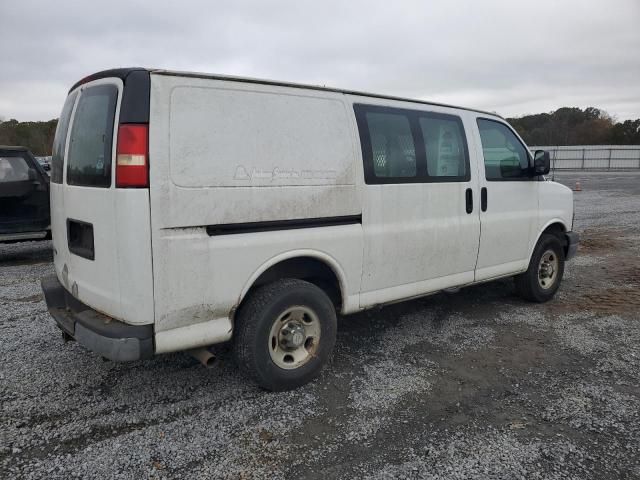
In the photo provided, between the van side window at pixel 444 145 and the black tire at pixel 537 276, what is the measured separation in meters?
1.64

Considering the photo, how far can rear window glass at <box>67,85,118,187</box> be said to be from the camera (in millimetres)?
3045

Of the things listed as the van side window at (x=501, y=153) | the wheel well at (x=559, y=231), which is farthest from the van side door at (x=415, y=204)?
the wheel well at (x=559, y=231)

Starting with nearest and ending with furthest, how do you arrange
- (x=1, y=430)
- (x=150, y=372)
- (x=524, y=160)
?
(x=1, y=430) < (x=150, y=372) < (x=524, y=160)

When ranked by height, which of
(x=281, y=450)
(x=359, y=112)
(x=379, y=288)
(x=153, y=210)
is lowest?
(x=281, y=450)

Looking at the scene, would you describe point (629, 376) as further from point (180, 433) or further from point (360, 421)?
point (180, 433)

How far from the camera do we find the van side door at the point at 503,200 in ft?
16.4

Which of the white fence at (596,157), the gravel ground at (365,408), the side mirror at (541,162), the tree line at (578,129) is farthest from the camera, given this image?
the tree line at (578,129)

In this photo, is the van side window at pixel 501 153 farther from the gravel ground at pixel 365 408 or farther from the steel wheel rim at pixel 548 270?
the gravel ground at pixel 365 408

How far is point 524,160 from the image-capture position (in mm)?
5488

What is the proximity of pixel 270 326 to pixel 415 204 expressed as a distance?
1685 mm

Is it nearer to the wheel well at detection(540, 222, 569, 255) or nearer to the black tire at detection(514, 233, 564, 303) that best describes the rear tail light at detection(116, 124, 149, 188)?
the black tire at detection(514, 233, 564, 303)

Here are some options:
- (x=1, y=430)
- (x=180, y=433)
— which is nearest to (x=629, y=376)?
(x=180, y=433)

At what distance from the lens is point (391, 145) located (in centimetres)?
416

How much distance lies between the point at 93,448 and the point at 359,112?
2.91 m
